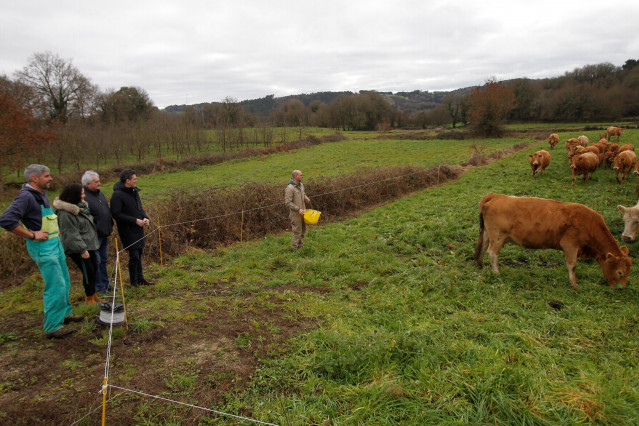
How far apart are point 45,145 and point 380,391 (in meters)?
32.5

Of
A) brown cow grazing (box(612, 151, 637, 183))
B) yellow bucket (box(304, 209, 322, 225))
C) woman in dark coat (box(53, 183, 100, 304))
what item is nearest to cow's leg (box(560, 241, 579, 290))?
yellow bucket (box(304, 209, 322, 225))

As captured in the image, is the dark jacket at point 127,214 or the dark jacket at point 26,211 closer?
the dark jacket at point 26,211

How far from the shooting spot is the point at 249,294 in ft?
18.9

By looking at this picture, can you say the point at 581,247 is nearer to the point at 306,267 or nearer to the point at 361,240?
the point at 361,240

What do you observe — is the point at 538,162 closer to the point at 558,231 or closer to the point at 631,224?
the point at 631,224

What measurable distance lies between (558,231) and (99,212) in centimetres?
816

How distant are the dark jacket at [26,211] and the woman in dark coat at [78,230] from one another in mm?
372

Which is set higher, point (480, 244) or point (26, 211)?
point (26, 211)

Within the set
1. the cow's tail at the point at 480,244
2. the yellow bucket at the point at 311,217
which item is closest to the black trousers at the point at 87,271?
the yellow bucket at the point at 311,217

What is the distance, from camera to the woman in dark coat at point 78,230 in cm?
490

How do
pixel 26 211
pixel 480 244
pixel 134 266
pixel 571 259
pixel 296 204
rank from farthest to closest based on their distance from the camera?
pixel 296 204, pixel 480 244, pixel 134 266, pixel 571 259, pixel 26 211

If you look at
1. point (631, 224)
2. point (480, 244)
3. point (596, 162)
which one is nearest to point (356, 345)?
point (480, 244)

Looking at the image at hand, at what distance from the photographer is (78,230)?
504 cm

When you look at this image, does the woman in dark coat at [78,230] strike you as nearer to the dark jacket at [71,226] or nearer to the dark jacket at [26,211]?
the dark jacket at [71,226]
